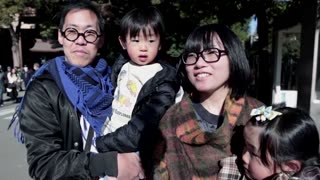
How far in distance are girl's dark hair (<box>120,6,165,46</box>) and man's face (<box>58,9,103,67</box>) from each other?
0.23m

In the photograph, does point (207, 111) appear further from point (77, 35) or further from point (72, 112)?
point (77, 35)

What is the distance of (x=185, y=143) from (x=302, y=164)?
0.53 m

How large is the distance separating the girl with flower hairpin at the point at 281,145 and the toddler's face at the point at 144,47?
0.66m

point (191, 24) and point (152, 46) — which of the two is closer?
point (152, 46)

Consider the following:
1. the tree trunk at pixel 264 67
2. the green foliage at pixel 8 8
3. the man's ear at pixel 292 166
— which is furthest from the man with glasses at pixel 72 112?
the green foliage at pixel 8 8

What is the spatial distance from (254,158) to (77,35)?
103cm

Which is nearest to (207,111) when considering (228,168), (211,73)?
(211,73)

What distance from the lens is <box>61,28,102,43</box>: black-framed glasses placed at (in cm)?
193

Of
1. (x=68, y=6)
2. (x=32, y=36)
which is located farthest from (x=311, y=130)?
(x=32, y=36)

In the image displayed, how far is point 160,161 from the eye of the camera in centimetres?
182

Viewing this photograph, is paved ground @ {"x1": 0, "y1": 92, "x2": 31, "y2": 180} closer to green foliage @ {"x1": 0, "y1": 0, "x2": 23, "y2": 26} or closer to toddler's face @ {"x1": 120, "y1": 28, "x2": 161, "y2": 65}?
toddler's face @ {"x1": 120, "y1": 28, "x2": 161, "y2": 65}

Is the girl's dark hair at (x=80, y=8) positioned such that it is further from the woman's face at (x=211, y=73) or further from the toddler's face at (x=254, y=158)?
the toddler's face at (x=254, y=158)

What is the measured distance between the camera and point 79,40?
1924 mm

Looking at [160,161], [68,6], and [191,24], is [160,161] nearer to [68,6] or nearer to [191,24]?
[68,6]
